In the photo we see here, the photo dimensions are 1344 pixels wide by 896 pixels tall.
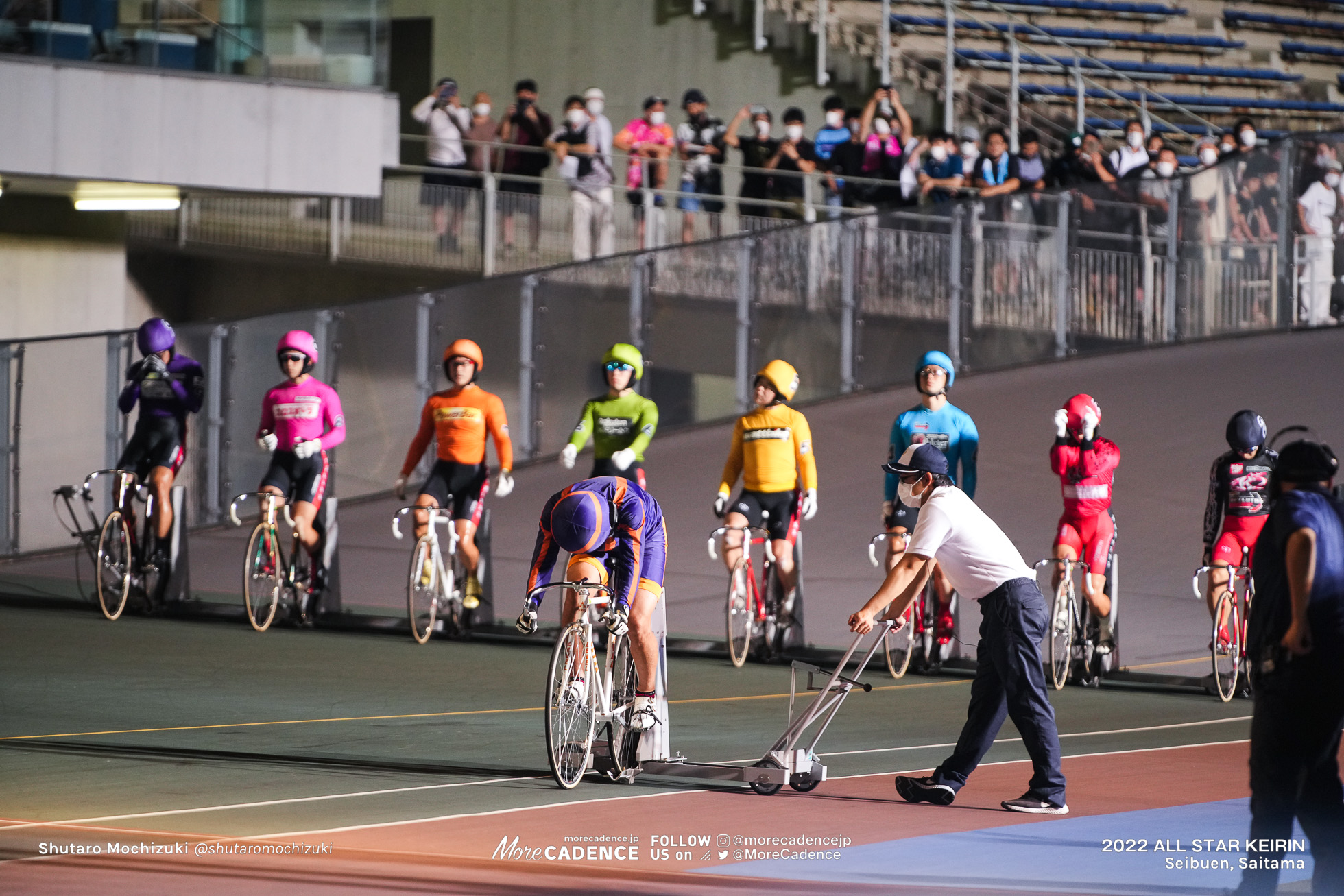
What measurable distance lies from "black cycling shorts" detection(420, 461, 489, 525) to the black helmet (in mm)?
5539

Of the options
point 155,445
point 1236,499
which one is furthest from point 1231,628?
point 155,445

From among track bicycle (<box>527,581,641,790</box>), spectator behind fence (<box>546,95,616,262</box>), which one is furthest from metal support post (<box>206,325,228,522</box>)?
track bicycle (<box>527,581,641,790</box>)

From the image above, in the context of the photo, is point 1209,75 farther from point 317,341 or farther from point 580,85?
point 317,341

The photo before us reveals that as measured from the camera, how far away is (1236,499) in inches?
500

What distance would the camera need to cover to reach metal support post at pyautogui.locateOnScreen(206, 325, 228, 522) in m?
20.5

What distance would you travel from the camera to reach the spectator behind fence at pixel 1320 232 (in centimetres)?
2227

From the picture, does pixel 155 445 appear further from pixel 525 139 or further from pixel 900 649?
pixel 525 139

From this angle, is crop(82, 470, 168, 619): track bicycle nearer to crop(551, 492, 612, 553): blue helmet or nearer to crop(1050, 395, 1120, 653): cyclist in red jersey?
crop(1050, 395, 1120, 653): cyclist in red jersey

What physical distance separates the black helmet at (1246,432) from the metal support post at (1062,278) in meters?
10.1

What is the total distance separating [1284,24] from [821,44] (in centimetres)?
920

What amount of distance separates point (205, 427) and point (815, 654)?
882cm

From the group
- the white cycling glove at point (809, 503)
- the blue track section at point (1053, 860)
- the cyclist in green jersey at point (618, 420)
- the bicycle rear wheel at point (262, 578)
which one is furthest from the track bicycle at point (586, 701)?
the bicycle rear wheel at point (262, 578)

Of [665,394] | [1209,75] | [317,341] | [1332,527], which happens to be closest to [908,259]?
[665,394]

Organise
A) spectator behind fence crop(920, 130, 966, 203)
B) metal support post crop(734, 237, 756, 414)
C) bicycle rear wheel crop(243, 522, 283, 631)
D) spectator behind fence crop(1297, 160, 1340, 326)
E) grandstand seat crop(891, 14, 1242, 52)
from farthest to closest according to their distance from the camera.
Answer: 1. grandstand seat crop(891, 14, 1242, 52)
2. spectator behind fence crop(920, 130, 966, 203)
3. metal support post crop(734, 237, 756, 414)
4. spectator behind fence crop(1297, 160, 1340, 326)
5. bicycle rear wheel crop(243, 522, 283, 631)
